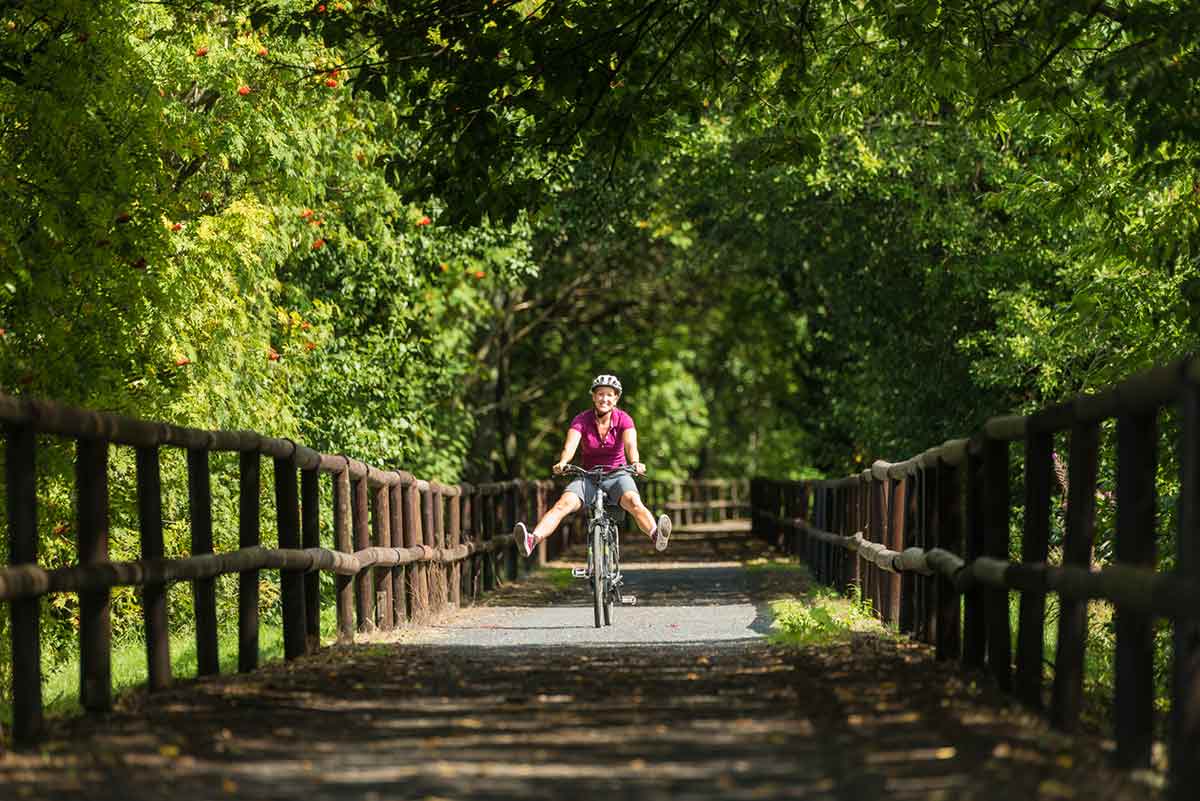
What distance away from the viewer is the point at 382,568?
15180mm

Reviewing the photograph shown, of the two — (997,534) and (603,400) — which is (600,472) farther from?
(997,534)

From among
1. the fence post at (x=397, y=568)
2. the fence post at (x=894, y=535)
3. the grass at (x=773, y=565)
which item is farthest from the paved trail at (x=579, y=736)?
the grass at (x=773, y=565)

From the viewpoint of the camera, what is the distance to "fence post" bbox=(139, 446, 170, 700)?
9.51 metres

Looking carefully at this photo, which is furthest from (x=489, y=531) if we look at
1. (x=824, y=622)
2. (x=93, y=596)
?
(x=93, y=596)

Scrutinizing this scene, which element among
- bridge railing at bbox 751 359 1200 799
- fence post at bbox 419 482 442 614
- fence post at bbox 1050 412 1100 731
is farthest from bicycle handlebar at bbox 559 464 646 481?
fence post at bbox 1050 412 1100 731

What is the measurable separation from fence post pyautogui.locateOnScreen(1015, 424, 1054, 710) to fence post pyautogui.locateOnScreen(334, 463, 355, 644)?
5710 millimetres

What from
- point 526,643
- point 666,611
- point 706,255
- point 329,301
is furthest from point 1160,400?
point 706,255

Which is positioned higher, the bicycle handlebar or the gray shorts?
the bicycle handlebar

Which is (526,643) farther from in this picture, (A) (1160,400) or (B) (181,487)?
(A) (1160,400)

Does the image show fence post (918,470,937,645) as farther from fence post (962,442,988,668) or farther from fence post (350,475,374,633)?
fence post (350,475,374,633)

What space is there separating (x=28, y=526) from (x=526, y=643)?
6.30 meters

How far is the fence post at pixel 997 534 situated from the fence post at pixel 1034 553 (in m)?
0.49

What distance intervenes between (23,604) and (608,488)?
9.12 meters

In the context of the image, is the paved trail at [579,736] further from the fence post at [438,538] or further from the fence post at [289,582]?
the fence post at [438,538]
